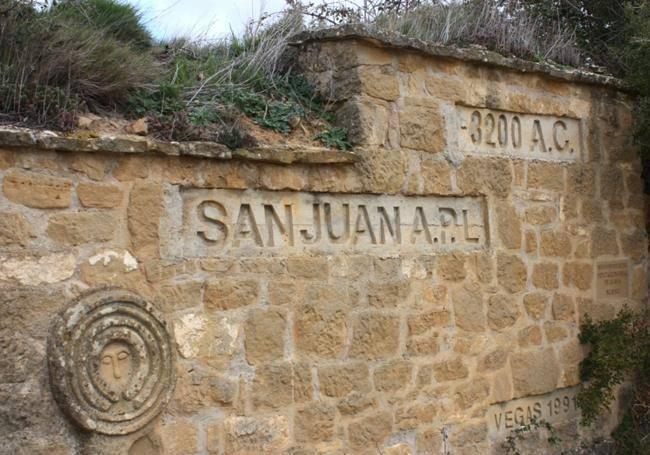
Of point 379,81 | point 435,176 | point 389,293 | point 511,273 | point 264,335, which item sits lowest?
point 264,335

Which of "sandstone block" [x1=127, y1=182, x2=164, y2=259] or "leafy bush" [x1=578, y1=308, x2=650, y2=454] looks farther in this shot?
"leafy bush" [x1=578, y1=308, x2=650, y2=454]

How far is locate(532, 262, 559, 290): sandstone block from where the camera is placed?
5.95 m

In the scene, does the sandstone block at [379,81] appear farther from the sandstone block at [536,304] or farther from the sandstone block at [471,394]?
the sandstone block at [471,394]

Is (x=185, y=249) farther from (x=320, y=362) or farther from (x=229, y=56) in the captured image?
(x=229, y=56)

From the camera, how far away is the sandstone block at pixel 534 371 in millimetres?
5789

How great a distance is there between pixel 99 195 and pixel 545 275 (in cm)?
354

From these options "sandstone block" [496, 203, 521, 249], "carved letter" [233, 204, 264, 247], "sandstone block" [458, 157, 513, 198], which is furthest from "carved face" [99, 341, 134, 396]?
"sandstone block" [496, 203, 521, 249]

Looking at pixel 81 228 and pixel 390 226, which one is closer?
pixel 81 228

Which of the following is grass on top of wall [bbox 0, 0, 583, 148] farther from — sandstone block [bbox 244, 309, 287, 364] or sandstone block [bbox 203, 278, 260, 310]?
sandstone block [bbox 244, 309, 287, 364]

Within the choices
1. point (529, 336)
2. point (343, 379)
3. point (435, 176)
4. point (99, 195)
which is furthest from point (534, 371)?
point (99, 195)

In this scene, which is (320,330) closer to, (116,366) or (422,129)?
(116,366)

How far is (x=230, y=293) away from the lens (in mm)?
4301

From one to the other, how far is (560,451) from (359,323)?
93.3 inches

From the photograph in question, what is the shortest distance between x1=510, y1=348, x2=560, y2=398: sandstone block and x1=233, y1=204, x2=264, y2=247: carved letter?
232 centimetres
